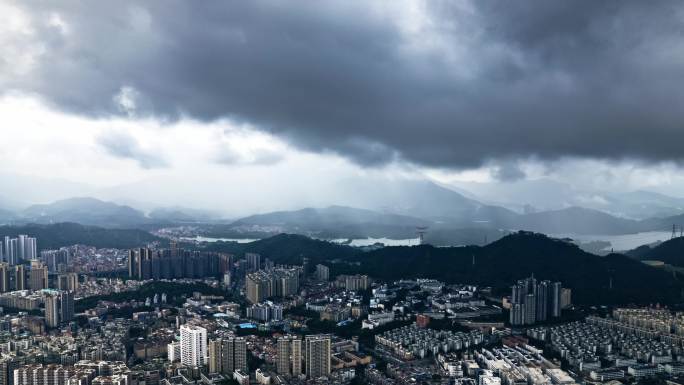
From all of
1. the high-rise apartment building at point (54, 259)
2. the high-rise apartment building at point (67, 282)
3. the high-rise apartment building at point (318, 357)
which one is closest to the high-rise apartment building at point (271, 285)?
the high-rise apartment building at point (67, 282)

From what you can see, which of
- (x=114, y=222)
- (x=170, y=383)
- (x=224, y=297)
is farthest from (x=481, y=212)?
(x=170, y=383)

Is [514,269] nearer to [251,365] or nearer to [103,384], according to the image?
[251,365]

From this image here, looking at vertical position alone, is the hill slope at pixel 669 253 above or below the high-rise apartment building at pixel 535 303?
above

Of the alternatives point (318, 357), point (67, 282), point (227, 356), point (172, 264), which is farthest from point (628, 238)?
point (227, 356)

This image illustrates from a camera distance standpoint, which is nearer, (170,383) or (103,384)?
(103,384)

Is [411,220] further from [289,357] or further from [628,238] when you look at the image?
[289,357]

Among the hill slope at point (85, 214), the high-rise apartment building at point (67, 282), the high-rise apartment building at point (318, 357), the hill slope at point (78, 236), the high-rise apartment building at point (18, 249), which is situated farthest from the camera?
the hill slope at point (85, 214)

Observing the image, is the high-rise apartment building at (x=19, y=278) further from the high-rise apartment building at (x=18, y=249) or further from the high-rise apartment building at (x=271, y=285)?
the high-rise apartment building at (x=271, y=285)
